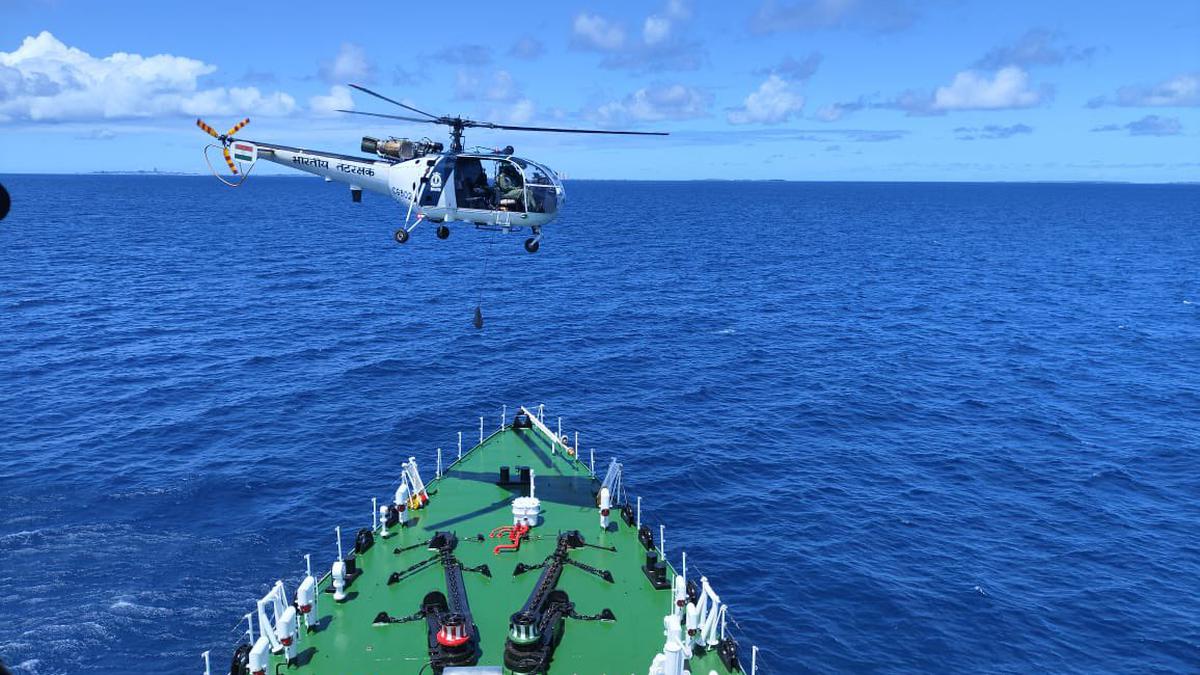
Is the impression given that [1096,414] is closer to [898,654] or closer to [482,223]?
[898,654]

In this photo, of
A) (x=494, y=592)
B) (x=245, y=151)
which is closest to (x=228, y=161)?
(x=245, y=151)

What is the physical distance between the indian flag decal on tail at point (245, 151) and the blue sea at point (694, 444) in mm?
20269

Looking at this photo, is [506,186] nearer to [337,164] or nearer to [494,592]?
[337,164]

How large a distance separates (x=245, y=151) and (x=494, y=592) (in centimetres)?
2884

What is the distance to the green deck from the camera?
24.8 meters

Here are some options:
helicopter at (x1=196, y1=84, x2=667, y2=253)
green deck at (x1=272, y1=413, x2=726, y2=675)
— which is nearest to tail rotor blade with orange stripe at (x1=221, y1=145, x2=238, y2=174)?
helicopter at (x1=196, y1=84, x2=667, y2=253)

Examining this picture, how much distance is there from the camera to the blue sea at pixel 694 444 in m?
37.8

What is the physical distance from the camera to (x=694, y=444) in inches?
2272

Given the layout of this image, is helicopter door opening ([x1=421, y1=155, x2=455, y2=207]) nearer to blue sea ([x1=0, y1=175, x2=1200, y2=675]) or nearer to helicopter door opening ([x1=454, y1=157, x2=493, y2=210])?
helicopter door opening ([x1=454, y1=157, x2=493, y2=210])

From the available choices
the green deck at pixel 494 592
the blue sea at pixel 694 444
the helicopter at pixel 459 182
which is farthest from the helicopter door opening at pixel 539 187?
the blue sea at pixel 694 444

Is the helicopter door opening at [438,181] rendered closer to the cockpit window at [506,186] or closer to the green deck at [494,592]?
the cockpit window at [506,186]

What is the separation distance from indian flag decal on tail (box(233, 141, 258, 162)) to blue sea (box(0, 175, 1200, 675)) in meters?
20.3

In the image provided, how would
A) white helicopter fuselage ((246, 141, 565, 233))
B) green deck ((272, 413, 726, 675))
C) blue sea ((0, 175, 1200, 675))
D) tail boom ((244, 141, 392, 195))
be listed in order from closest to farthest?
1. green deck ((272, 413, 726, 675))
2. blue sea ((0, 175, 1200, 675))
3. white helicopter fuselage ((246, 141, 565, 233))
4. tail boom ((244, 141, 392, 195))

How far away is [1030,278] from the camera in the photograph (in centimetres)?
13300
